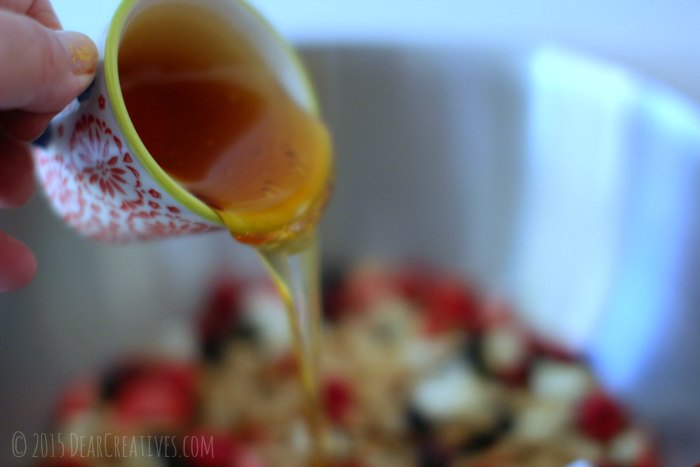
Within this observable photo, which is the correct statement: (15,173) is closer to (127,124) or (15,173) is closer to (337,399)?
(127,124)

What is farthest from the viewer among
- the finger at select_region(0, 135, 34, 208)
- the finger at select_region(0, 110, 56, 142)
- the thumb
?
the finger at select_region(0, 135, 34, 208)

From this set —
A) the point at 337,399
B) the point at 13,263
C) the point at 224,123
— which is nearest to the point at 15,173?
the point at 13,263

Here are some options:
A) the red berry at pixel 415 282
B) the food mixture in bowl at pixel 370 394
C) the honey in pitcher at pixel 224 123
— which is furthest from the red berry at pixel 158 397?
the honey in pitcher at pixel 224 123

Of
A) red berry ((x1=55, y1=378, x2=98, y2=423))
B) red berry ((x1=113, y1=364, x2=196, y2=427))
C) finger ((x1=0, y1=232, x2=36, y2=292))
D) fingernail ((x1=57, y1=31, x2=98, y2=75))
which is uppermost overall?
fingernail ((x1=57, y1=31, x2=98, y2=75))

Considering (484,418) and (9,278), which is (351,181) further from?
(9,278)

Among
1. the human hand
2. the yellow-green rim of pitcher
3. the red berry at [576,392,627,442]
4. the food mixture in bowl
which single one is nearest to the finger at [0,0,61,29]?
the human hand

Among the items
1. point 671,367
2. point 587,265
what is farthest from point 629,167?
point 671,367

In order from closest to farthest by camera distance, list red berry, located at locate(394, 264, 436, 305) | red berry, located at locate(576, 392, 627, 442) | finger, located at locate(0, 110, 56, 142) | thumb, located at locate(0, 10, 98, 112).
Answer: thumb, located at locate(0, 10, 98, 112)
finger, located at locate(0, 110, 56, 142)
red berry, located at locate(576, 392, 627, 442)
red berry, located at locate(394, 264, 436, 305)

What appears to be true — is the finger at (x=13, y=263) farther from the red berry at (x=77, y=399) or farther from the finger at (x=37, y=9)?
the red berry at (x=77, y=399)

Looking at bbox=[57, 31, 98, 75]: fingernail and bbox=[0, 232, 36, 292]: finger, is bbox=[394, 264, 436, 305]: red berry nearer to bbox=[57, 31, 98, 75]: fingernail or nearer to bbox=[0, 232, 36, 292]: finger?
bbox=[0, 232, 36, 292]: finger
